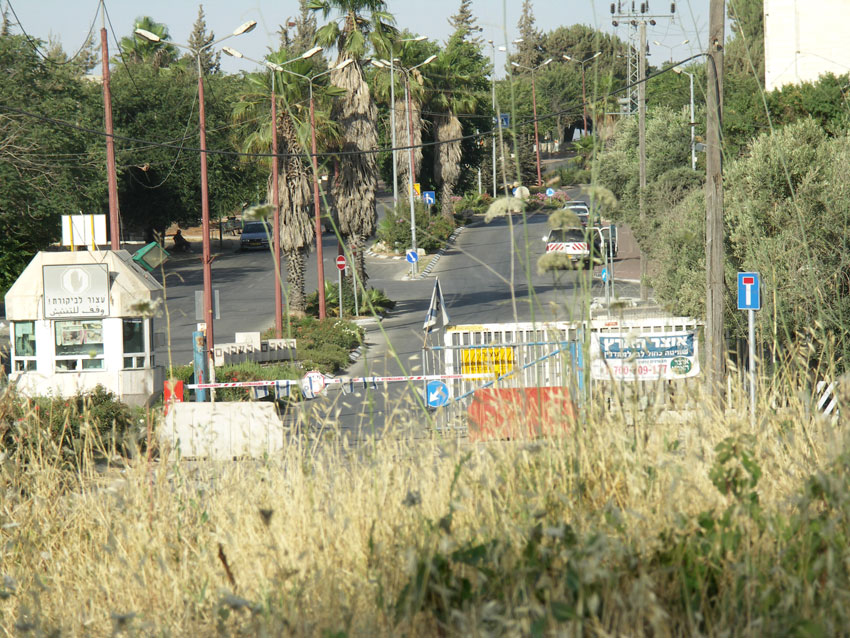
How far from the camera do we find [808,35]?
36.8 meters

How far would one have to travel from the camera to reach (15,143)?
3347 centimetres

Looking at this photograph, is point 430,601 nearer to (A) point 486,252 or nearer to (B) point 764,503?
(B) point 764,503

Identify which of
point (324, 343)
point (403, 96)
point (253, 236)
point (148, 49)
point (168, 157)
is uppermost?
point (148, 49)

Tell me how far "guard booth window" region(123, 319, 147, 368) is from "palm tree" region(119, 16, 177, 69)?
166 feet

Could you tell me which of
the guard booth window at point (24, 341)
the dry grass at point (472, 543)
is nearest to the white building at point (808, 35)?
the guard booth window at point (24, 341)

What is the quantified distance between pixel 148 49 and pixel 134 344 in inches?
2179

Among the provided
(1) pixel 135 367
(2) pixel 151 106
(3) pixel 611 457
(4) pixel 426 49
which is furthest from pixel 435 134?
(3) pixel 611 457

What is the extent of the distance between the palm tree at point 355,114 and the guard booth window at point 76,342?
55.0 ft

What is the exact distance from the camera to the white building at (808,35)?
3647 cm

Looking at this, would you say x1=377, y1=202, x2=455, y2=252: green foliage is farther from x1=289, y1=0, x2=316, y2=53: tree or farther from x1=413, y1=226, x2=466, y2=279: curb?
x1=289, y1=0, x2=316, y2=53: tree

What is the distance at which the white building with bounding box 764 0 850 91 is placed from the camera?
1436 inches

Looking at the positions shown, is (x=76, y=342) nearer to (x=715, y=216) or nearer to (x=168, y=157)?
(x=715, y=216)

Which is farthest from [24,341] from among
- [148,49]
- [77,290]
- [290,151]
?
[148,49]

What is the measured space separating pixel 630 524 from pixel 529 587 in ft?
1.85
